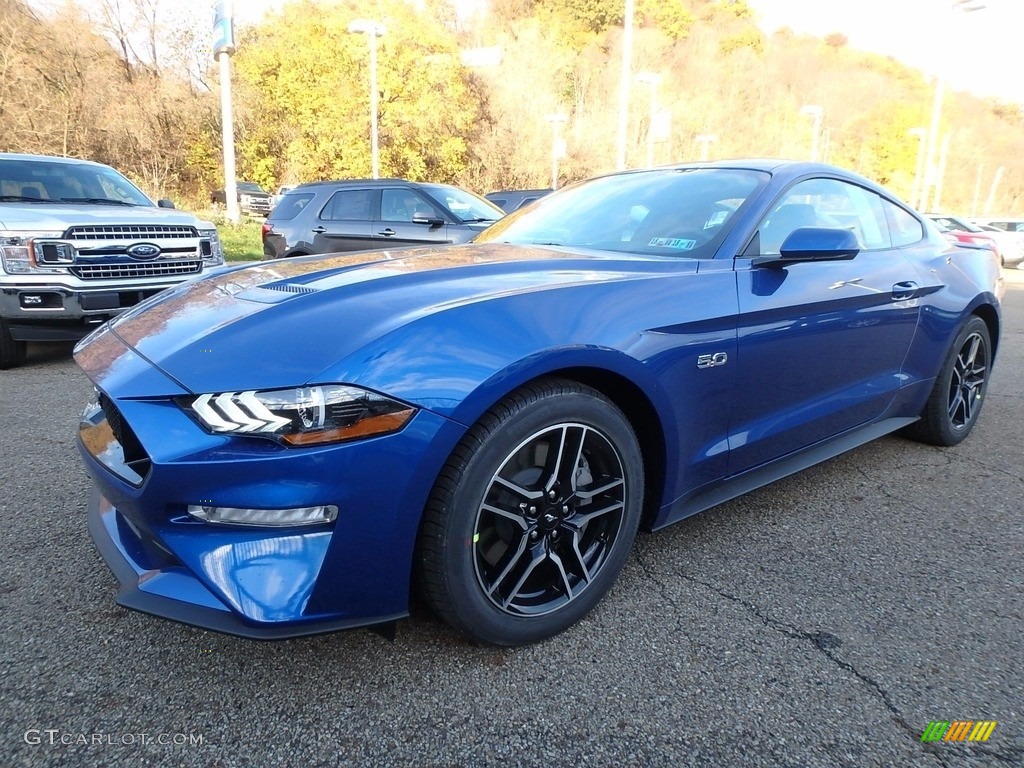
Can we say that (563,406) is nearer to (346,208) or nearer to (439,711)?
(439,711)

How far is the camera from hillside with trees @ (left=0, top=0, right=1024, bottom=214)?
63.5 ft

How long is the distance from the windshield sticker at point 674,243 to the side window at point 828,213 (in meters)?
0.29

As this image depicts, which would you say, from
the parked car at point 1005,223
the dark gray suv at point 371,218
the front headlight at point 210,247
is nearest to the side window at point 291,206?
the dark gray suv at point 371,218

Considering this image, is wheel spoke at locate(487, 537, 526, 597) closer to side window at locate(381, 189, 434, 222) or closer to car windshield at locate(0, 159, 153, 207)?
car windshield at locate(0, 159, 153, 207)

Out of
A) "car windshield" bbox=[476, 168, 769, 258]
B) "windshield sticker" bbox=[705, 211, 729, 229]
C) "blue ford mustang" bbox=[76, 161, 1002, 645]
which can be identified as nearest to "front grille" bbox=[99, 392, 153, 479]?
"blue ford mustang" bbox=[76, 161, 1002, 645]

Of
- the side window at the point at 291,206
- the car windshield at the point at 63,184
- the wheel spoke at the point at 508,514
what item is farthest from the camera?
the side window at the point at 291,206

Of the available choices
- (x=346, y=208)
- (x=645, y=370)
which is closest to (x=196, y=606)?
(x=645, y=370)

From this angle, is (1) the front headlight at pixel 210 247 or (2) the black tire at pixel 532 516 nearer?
(2) the black tire at pixel 532 516

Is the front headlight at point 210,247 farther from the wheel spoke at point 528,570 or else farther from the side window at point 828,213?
the wheel spoke at point 528,570

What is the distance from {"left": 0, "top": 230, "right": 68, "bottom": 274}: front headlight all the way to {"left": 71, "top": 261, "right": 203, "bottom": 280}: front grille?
112 mm

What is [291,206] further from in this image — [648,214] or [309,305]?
[309,305]

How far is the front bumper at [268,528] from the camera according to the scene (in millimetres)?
1542

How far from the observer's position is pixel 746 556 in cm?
255

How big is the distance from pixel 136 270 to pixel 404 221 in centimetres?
347
